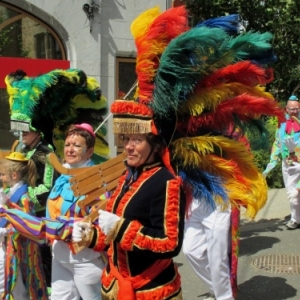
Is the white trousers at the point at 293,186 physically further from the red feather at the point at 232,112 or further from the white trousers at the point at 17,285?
the red feather at the point at 232,112

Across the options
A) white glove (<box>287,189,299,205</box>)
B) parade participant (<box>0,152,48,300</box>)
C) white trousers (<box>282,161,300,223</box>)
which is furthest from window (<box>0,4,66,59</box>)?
parade participant (<box>0,152,48,300</box>)

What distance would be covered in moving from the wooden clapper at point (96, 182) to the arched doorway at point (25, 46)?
5.57 metres

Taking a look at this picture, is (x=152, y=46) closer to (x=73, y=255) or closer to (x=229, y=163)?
(x=229, y=163)

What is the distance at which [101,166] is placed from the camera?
2932 mm

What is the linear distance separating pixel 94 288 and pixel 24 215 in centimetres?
61

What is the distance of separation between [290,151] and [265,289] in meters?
2.48

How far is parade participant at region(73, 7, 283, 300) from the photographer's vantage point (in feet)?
8.11

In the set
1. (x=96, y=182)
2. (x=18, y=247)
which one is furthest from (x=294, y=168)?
(x=96, y=182)

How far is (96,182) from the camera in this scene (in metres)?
2.90

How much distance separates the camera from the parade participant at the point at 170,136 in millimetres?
2471

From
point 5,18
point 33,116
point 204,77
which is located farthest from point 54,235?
point 5,18

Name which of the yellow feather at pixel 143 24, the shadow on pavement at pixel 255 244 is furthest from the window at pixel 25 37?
the yellow feather at pixel 143 24

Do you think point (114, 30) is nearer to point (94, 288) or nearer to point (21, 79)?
point (21, 79)

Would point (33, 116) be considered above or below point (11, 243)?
above
